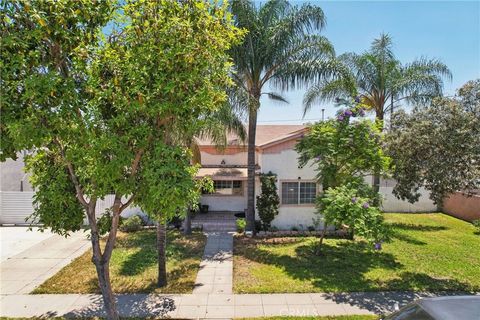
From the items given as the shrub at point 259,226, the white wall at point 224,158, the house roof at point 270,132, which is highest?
the house roof at point 270,132

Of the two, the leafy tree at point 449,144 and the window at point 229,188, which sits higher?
the leafy tree at point 449,144

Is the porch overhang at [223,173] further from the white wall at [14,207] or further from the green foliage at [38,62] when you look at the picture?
the green foliage at [38,62]

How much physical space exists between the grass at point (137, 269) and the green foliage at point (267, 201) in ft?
12.1

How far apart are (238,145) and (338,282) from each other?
13385mm

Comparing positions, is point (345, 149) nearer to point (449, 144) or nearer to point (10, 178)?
point (449, 144)

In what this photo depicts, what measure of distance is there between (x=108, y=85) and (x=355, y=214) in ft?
30.0

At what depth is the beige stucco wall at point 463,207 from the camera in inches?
886

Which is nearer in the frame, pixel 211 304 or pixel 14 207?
pixel 211 304

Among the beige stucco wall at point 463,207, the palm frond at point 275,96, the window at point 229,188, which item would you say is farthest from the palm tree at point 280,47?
the beige stucco wall at point 463,207

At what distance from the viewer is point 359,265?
535 inches

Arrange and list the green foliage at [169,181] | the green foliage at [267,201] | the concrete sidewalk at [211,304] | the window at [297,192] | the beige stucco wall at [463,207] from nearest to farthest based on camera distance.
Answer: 1. the green foliage at [169,181]
2. the concrete sidewalk at [211,304]
3. the green foliage at [267,201]
4. the window at [297,192]
5. the beige stucco wall at [463,207]

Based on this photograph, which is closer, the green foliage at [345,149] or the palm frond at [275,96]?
the green foliage at [345,149]

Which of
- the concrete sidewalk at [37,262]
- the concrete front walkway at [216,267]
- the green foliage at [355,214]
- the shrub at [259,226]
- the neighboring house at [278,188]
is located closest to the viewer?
the green foliage at [355,214]

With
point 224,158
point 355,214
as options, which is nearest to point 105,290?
point 355,214
